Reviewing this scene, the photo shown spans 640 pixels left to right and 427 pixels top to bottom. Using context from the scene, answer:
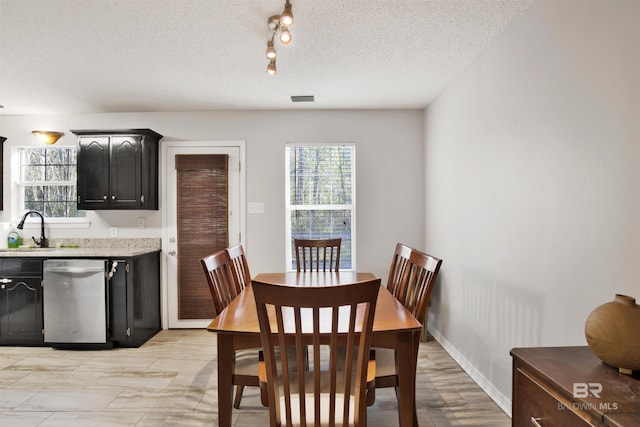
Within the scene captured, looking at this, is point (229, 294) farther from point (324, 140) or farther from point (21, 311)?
point (21, 311)

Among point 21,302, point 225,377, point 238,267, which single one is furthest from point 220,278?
point 21,302

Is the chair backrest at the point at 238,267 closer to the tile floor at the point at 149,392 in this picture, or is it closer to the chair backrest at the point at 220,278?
the chair backrest at the point at 220,278

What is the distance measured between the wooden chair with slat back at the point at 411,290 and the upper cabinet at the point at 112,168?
279 centimetres

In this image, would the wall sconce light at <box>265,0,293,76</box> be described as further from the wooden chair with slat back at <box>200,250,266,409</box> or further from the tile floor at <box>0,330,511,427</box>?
the tile floor at <box>0,330,511,427</box>

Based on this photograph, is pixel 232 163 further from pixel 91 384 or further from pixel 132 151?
pixel 91 384

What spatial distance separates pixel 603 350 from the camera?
3.56ft

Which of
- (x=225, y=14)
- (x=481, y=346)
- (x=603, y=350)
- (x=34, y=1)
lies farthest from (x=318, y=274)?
(x=34, y=1)

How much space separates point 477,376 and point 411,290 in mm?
1079

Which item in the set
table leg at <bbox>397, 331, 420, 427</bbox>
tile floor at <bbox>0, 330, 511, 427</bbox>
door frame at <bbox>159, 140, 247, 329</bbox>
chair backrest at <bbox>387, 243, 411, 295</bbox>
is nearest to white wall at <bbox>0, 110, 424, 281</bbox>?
door frame at <bbox>159, 140, 247, 329</bbox>

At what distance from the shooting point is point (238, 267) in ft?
9.03

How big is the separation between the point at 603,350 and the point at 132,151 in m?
3.98

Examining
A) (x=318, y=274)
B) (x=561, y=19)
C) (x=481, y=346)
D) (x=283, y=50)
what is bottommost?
(x=481, y=346)

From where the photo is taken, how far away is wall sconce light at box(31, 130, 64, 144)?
4055 mm

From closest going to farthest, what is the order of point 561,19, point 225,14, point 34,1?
point 561,19 → point 34,1 → point 225,14
